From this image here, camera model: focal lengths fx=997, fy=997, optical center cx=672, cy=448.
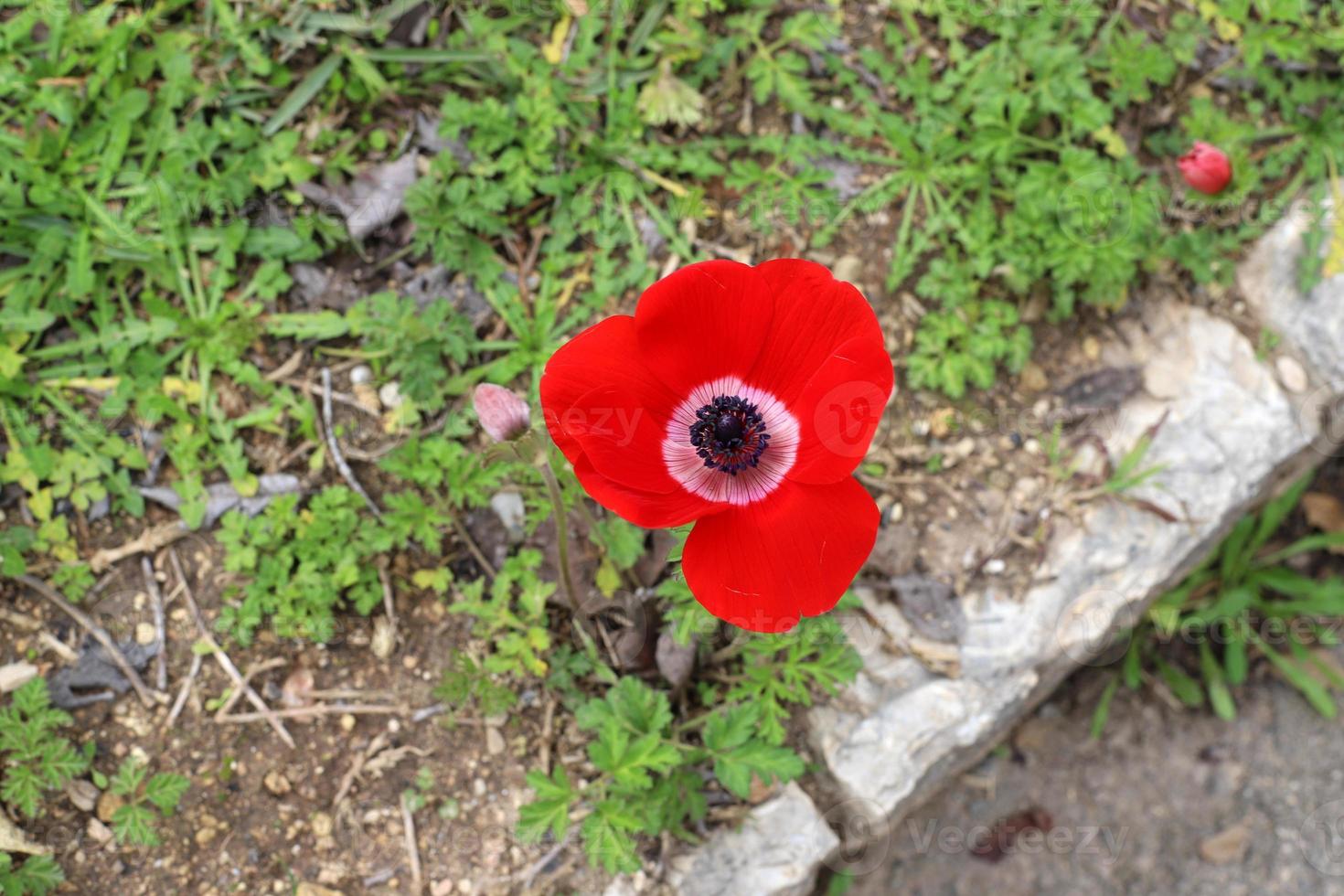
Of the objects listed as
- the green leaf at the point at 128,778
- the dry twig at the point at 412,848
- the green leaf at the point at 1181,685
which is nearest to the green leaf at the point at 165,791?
the green leaf at the point at 128,778

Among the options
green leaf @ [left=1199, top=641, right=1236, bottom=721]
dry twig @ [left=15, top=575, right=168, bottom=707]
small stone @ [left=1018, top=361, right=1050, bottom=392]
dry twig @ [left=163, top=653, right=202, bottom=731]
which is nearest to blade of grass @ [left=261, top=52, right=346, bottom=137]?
dry twig @ [left=15, top=575, right=168, bottom=707]

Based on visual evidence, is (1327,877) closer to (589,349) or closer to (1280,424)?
(1280,424)

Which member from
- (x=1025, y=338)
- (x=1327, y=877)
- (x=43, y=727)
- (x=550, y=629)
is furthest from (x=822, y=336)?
(x=1327, y=877)

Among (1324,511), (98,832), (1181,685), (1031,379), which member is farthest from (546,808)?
(1324,511)

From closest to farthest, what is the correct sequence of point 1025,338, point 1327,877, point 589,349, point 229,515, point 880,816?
point 589,349 < point 229,515 < point 880,816 < point 1025,338 < point 1327,877

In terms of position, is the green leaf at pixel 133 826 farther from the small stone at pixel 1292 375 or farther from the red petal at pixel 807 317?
the small stone at pixel 1292 375

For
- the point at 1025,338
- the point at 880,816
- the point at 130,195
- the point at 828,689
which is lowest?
the point at 880,816
